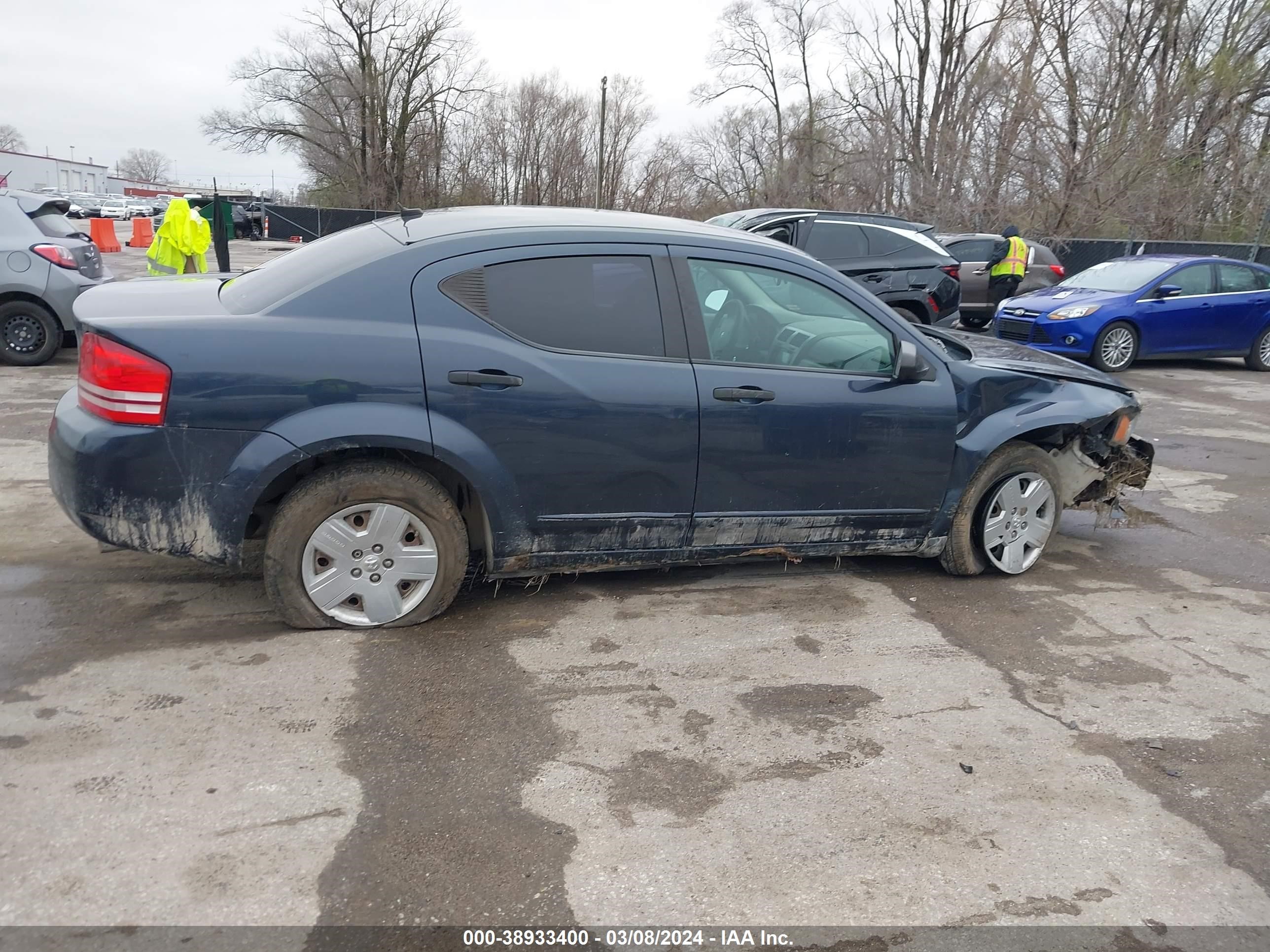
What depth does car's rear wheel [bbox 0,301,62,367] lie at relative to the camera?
919 cm

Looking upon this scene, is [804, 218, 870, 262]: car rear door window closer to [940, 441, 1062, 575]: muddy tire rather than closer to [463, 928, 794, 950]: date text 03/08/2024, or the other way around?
[940, 441, 1062, 575]: muddy tire

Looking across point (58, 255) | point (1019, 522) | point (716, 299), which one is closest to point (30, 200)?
point (58, 255)

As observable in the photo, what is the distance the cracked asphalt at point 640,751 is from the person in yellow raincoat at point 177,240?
24.3 ft

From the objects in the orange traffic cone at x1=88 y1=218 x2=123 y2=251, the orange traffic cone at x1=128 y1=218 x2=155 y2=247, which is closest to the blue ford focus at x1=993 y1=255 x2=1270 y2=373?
the orange traffic cone at x1=88 y1=218 x2=123 y2=251

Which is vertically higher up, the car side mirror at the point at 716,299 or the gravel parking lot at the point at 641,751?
the car side mirror at the point at 716,299

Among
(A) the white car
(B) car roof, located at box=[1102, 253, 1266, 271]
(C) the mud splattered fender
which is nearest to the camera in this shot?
(C) the mud splattered fender

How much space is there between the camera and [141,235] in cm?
2838

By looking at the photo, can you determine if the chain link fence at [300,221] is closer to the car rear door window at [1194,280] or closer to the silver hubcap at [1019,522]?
the car rear door window at [1194,280]

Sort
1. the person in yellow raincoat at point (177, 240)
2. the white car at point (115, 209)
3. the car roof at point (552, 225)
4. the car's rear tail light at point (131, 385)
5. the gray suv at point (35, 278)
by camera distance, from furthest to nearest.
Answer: the white car at point (115, 209) < the person in yellow raincoat at point (177, 240) < the gray suv at point (35, 278) < the car roof at point (552, 225) < the car's rear tail light at point (131, 385)

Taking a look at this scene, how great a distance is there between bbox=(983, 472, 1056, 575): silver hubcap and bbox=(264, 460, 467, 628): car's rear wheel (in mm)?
2683

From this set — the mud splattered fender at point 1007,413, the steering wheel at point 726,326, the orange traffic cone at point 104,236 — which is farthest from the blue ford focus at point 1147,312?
the orange traffic cone at point 104,236

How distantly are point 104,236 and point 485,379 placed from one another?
83.6 ft

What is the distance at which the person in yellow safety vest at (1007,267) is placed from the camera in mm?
13930

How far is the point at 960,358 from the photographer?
4773 millimetres
